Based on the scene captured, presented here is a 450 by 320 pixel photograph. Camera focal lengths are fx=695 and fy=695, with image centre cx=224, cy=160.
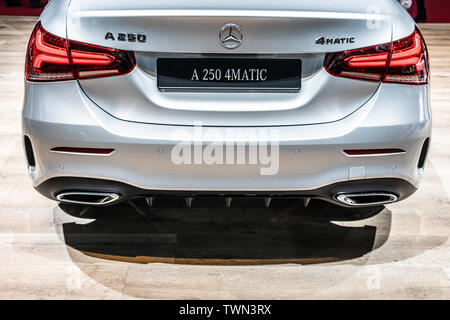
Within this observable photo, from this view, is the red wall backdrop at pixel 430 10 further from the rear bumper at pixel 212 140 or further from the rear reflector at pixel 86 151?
the rear reflector at pixel 86 151

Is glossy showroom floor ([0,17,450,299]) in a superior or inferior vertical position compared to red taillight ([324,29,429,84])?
inferior

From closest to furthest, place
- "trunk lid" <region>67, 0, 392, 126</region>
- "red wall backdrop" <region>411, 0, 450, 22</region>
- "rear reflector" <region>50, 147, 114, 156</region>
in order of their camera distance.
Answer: "trunk lid" <region>67, 0, 392, 126</region> → "rear reflector" <region>50, 147, 114, 156</region> → "red wall backdrop" <region>411, 0, 450, 22</region>

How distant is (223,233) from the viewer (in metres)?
3.03

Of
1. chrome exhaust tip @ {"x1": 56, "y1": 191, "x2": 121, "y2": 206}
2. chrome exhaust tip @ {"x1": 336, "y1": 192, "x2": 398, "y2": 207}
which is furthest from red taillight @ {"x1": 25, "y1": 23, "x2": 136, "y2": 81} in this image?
chrome exhaust tip @ {"x1": 336, "y1": 192, "x2": 398, "y2": 207}

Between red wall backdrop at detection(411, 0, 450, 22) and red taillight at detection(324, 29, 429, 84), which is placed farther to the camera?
red wall backdrop at detection(411, 0, 450, 22)

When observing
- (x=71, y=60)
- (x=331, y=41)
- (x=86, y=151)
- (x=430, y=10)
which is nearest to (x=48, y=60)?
(x=71, y=60)

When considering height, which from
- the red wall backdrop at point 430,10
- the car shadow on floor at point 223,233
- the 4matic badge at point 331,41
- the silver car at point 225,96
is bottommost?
the red wall backdrop at point 430,10

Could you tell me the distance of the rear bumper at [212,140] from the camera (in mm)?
2389

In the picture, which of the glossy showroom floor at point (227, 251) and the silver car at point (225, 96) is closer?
the silver car at point (225, 96)

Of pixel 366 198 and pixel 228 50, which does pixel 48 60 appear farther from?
pixel 366 198

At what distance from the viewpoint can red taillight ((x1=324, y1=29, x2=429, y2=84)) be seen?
2363 mm

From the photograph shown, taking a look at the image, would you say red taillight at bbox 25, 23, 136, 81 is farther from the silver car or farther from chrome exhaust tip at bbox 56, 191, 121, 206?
chrome exhaust tip at bbox 56, 191, 121, 206

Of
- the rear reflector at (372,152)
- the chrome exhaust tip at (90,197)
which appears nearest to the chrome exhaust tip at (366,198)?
the rear reflector at (372,152)
